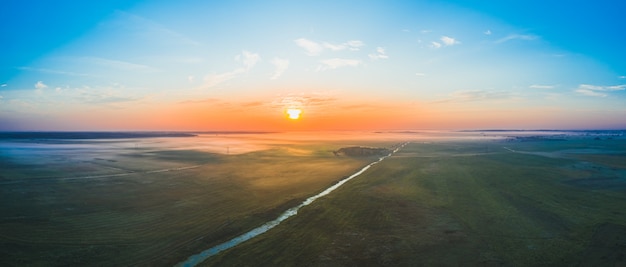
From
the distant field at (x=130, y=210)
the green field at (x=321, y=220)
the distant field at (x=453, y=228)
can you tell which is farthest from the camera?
the distant field at (x=130, y=210)

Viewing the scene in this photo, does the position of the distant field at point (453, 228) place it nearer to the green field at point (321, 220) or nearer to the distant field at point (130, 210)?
the green field at point (321, 220)

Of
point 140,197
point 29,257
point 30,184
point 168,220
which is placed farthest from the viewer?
point 30,184

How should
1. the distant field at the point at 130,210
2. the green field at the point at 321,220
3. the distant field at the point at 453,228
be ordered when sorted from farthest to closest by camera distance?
1. the distant field at the point at 130,210
2. the green field at the point at 321,220
3. the distant field at the point at 453,228

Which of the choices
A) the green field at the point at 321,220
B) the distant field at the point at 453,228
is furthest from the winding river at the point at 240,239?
the distant field at the point at 453,228

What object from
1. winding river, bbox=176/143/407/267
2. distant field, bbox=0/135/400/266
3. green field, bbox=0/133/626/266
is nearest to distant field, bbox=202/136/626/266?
green field, bbox=0/133/626/266

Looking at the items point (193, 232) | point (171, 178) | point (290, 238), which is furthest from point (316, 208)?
point (171, 178)

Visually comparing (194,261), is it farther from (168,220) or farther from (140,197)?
(140,197)

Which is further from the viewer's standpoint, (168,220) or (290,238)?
(168,220)

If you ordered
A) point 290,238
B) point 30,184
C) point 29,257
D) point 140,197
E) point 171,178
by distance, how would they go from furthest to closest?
point 171,178
point 30,184
point 140,197
point 290,238
point 29,257
